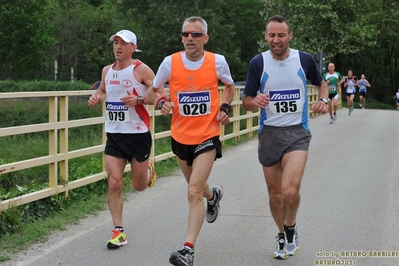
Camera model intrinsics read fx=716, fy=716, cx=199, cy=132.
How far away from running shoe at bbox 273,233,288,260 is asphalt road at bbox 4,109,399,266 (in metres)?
0.07

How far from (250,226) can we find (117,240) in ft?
5.32

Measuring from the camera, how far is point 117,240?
21.9 feet

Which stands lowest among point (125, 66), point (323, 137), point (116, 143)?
point (323, 137)

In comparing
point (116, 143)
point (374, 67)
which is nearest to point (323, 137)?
point (116, 143)

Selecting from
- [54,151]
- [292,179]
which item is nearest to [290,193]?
[292,179]

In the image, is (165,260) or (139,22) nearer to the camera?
(165,260)

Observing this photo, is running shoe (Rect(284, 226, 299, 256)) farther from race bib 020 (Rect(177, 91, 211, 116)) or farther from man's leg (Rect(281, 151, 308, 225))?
race bib 020 (Rect(177, 91, 211, 116))

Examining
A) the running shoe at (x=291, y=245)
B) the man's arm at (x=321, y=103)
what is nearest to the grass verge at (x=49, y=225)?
the running shoe at (x=291, y=245)

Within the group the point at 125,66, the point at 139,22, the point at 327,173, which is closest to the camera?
the point at 125,66

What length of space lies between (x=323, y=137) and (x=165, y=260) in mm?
12245

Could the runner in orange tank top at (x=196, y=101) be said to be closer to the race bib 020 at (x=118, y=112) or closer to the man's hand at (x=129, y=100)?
the man's hand at (x=129, y=100)

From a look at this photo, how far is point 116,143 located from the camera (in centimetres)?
697

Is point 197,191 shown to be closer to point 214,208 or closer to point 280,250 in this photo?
point 280,250

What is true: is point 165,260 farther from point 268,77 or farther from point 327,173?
point 327,173
